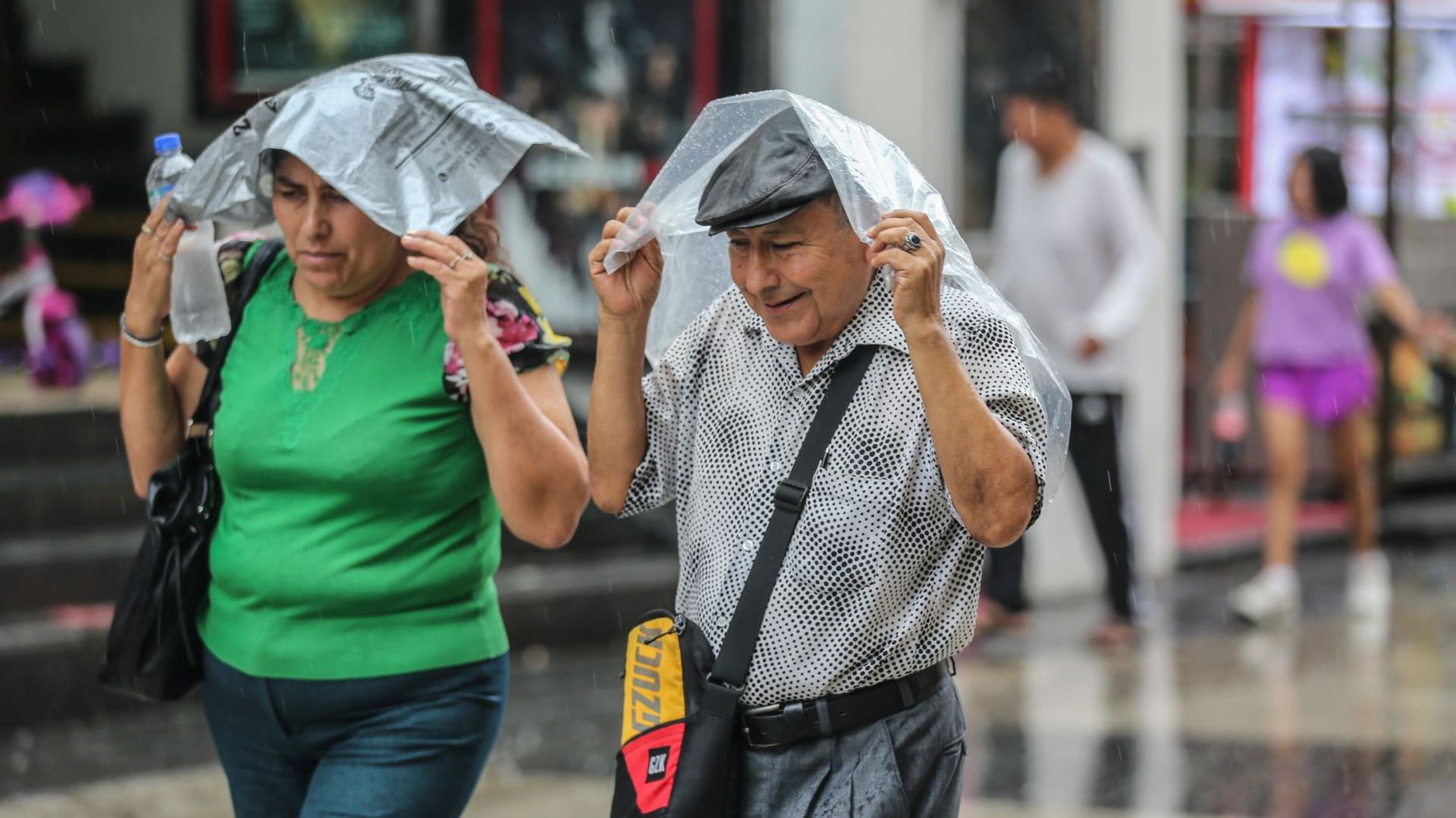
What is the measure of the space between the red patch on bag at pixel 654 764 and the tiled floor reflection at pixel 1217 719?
9.29 feet

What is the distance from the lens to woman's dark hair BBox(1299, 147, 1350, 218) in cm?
824

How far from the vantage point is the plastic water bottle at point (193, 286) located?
10.9 ft

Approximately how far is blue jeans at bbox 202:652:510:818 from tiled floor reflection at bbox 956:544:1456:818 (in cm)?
262

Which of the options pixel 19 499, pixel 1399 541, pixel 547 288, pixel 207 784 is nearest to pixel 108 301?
pixel 547 288

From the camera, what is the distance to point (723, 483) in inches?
115

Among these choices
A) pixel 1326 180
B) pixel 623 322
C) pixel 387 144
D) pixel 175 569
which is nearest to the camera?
pixel 623 322

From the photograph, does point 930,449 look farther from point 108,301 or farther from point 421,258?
point 108,301

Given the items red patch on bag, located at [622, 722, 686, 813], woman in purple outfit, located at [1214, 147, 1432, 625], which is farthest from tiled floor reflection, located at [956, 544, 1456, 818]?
red patch on bag, located at [622, 722, 686, 813]

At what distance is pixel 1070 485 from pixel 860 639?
234 inches

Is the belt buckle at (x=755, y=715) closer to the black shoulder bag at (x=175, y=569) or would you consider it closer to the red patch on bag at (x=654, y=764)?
the red patch on bag at (x=654, y=764)

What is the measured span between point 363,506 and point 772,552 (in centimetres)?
Result: 76

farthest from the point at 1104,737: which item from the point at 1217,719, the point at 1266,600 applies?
the point at 1266,600

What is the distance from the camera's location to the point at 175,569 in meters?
3.32

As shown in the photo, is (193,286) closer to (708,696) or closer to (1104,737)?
(708,696)
